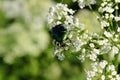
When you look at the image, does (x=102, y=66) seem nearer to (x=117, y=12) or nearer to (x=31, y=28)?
(x=117, y=12)

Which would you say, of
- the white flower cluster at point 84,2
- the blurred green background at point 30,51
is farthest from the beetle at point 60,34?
the blurred green background at point 30,51

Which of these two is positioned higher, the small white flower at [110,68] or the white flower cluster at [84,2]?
the white flower cluster at [84,2]

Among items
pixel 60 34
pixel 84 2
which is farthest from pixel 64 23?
pixel 84 2

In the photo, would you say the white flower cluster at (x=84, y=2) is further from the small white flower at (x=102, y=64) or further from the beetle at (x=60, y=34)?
the small white flower at (x=102, y=64)

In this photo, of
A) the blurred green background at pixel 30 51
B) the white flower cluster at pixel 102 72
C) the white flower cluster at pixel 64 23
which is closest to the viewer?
the white flower cluster at pixel 102 72

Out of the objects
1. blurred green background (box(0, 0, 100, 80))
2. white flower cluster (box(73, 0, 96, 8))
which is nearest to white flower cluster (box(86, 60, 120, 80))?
white flower cluster (box(73, 0, 96, 8))

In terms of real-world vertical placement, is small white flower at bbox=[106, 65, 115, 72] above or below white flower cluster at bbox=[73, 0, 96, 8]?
below

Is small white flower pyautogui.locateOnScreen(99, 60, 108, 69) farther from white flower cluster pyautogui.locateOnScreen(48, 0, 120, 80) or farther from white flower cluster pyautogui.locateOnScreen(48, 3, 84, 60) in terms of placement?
white flower cluster pyautogui.locateOnScreen(48, 3, 84, 60)

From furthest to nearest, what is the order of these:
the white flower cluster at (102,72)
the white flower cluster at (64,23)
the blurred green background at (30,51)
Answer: the blurred green background at (30,51) → the white flower cluster at (64,23) → the white flower cluster at (102,72)
